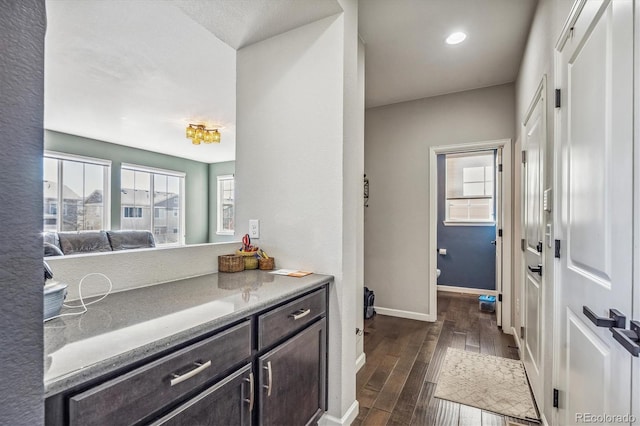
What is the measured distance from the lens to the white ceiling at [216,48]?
6.13 feet

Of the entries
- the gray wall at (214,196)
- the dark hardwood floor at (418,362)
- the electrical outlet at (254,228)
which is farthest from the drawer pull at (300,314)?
the gray wall at (214,196)

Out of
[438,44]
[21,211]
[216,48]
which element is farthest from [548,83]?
[216,48]

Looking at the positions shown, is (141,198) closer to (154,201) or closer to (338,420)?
(154,201)

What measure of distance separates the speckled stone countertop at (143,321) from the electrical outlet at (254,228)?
448mm

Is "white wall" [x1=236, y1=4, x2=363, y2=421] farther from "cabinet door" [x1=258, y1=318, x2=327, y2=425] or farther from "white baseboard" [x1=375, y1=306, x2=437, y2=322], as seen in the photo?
"white baseboard" [x1=375, y1=306, x2=437, y2=322]

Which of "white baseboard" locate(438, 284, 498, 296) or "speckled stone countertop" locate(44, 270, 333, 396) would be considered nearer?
"speckled stone countertop" locate(44, 270, 333, 396)

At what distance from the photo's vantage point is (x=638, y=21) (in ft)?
2.64

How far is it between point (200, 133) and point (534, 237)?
433 centimetres

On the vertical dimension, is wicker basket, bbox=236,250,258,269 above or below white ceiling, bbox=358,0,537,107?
below

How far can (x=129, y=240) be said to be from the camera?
4.63 metres

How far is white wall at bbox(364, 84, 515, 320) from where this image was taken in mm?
3396

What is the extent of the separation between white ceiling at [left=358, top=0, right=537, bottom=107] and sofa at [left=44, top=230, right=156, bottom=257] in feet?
10.1

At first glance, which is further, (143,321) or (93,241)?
(93,241)

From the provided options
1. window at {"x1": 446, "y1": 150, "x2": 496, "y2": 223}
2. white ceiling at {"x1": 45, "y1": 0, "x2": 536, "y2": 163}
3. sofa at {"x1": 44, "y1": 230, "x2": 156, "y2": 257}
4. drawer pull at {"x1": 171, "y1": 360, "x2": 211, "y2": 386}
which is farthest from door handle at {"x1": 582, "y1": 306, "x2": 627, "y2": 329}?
window at {"x1": 446, "y1": 150, "x2": 496, "y2": 223}
